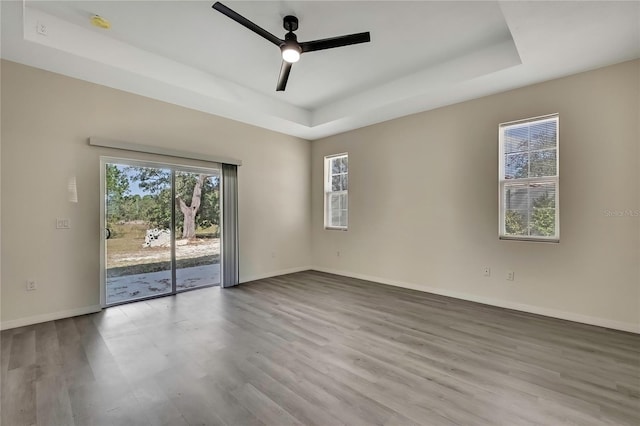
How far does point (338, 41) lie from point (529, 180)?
2924mm

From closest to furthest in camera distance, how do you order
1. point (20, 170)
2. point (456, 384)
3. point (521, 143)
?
point (456, 384)
point (20, 170)
point (521, 143)

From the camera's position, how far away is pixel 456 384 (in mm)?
2068

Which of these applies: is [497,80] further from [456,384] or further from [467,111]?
[456,384]

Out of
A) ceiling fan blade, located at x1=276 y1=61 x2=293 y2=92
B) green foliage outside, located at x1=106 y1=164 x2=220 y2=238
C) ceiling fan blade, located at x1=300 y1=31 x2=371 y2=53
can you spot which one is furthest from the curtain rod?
ceiling fan blade, located at x1=300 y1=31 x2=371 y2=53

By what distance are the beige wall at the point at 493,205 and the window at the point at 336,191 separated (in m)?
0.21

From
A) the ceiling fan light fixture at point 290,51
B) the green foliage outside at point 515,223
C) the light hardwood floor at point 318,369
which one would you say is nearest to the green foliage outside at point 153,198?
the light hardwood floor at point 318,369

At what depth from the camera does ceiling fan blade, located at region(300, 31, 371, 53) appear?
8.39 feet

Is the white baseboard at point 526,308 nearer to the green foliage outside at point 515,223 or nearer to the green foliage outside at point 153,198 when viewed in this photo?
the green foliage outside at point 515,223

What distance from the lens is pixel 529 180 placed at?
3.63m

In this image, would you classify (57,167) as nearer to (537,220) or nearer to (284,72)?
(284,72)

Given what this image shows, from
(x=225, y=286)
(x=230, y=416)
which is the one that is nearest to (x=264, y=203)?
(x=225, y=286)

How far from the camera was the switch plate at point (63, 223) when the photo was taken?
336 cm

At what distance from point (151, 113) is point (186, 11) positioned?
1828mm

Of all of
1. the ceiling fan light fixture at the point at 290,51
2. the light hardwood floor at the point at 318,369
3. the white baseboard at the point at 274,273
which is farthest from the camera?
the white baseboard at the point at 274,273
